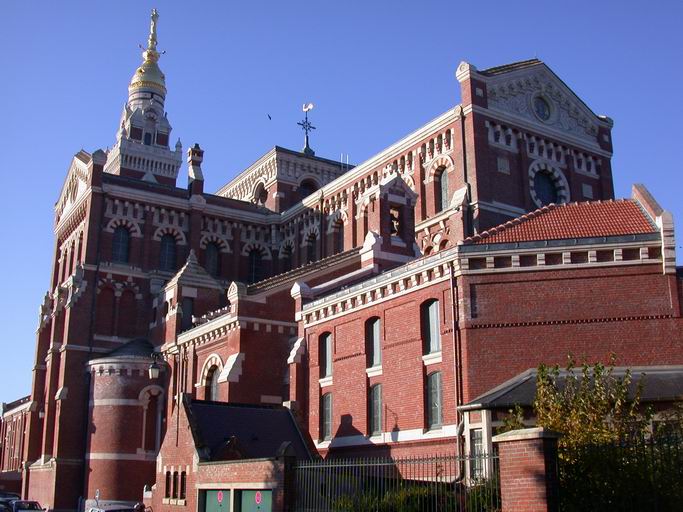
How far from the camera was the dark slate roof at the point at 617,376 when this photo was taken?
21330mm

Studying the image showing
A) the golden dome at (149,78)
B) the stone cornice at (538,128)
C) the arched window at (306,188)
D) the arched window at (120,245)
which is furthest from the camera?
the golden dome at (149,78)

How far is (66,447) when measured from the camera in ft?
145

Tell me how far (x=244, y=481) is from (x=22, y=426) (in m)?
39.5

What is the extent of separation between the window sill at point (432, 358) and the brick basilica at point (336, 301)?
6 centimetres

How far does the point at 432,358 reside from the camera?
26828 mm

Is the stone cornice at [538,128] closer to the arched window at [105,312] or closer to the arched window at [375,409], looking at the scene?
the arched window at [375,409]

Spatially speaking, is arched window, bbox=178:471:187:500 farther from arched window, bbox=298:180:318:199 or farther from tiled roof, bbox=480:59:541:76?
arched window, bbox=298:180:318:199

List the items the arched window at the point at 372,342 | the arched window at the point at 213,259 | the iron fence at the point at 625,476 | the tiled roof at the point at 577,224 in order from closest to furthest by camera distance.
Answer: the iron fence at the point at 625,476
the tiled roof at the point at 577,224
the arched window at the point at 372,342
the arched window at the point at 213,259

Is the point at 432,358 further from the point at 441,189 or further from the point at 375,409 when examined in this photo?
the point at 441,189

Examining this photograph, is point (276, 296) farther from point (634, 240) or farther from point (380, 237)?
point (634, 240)

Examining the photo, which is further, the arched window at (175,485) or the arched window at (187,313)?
the arched window at (187,313)

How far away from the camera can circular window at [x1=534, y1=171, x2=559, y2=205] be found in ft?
135

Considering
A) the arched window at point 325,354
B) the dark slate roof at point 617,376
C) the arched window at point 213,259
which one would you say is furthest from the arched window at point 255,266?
the dark slate roof at point 617,376

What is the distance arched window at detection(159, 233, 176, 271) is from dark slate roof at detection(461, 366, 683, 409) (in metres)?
31.4
